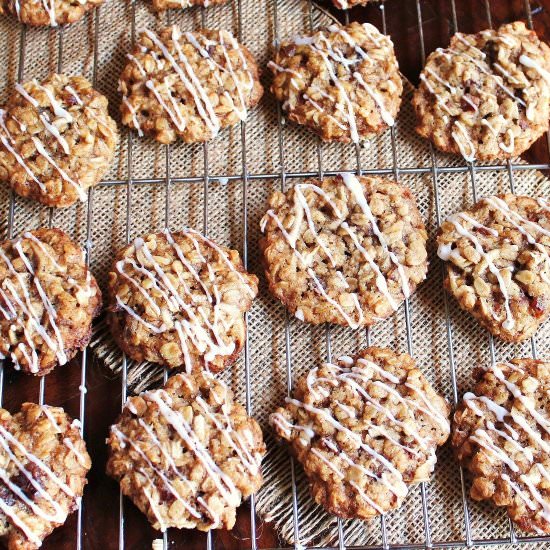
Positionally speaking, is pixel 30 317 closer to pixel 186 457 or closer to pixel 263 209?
pixel 186 457

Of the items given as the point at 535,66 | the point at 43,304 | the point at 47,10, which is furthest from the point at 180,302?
the point at 535,66

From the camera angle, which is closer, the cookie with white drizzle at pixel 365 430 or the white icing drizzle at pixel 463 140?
the cookie with white drizzle at pixel 365 430

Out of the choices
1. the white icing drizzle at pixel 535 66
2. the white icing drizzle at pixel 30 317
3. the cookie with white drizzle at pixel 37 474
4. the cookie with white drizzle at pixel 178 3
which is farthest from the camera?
the cookie with white drizzle at pixel 178 3

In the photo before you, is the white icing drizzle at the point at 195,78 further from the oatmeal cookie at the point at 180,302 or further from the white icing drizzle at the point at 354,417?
the white icing drizzle at the point at 354,417

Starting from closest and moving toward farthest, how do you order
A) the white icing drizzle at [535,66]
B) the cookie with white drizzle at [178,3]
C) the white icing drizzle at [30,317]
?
the white icing drizzle at [30,317], the white icing drizzle at [535,66], the cookie with white drizzle at [178,3]

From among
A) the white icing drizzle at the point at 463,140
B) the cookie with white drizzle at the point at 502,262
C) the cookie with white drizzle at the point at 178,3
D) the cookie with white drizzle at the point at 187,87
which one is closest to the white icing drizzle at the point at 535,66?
the white icing drizzle at the point at 463,140

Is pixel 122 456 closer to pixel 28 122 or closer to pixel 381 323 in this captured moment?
pixel 381 323

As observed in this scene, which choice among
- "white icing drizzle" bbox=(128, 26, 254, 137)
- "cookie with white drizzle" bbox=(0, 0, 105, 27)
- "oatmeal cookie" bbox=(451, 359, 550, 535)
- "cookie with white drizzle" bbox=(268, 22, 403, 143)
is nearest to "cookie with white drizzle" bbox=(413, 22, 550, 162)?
"cookie with white drizzle" bbox=(268, 22, 403, 143)
